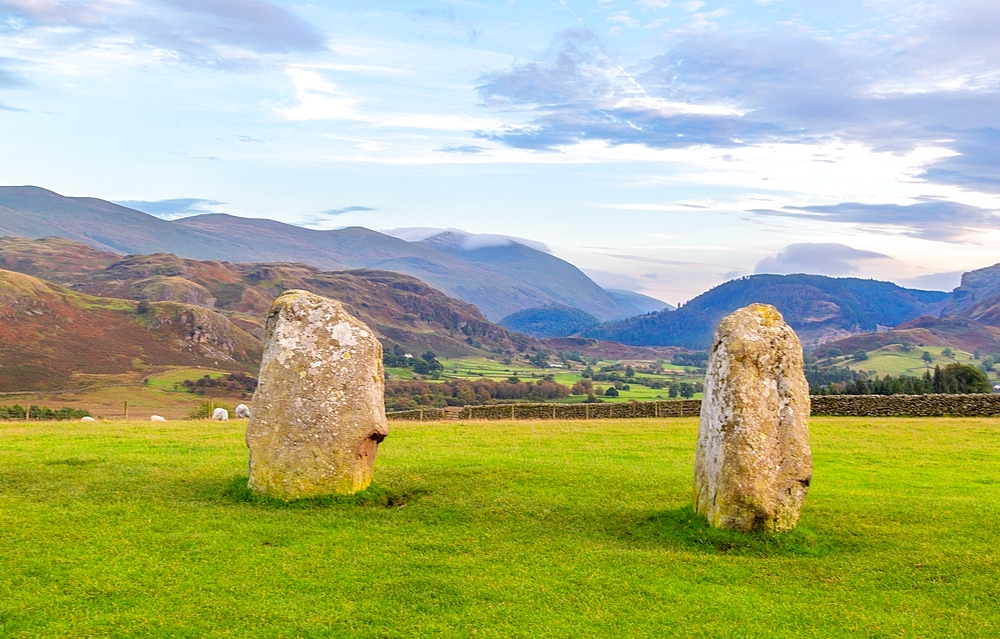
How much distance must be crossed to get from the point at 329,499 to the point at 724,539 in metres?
8.11

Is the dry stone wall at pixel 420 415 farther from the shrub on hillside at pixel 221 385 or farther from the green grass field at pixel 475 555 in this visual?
the shrub on hillside at pixel 221 385

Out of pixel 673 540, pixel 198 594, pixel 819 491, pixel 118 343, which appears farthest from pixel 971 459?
pixel 118 343

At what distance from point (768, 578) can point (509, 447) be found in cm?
1509

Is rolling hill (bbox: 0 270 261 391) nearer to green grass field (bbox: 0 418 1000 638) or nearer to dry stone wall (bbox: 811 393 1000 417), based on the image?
dry stone wall (bbox: 811 393 1000 417)

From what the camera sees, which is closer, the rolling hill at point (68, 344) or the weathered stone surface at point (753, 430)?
the weathered stone surface at point (753, 430)

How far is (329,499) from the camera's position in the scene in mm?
17703

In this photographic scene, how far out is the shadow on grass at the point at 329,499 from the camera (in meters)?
17.4

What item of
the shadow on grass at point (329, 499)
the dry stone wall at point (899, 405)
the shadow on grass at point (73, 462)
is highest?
the dry stone wall at point (899, 405)

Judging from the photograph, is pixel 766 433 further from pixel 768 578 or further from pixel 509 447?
pixel 509 447

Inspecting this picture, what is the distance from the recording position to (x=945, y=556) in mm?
14594

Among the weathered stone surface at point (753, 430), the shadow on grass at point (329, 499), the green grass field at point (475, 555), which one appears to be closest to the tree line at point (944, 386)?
the green grass field at point (475, 555)

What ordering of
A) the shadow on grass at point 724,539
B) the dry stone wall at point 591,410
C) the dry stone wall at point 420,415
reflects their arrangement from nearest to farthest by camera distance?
the shadow on grass at point 724,539 < the dry stone wall at point 420,415 < the dry stone wall at point 591,410

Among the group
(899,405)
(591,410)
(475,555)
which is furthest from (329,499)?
(899,405)

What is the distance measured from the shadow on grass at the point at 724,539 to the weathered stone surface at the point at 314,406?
6241 mm
